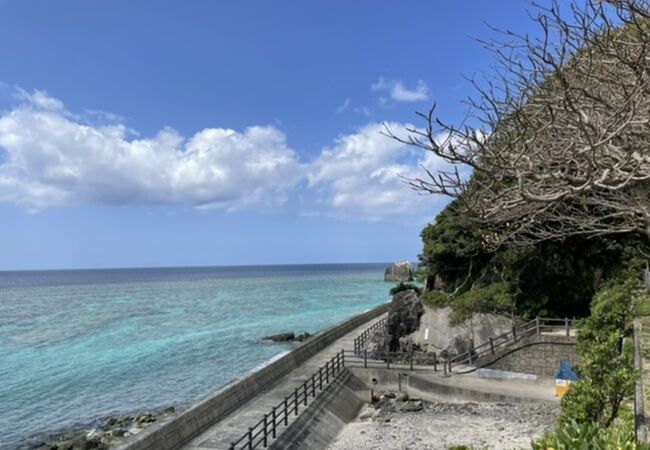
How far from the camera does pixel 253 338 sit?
39688 mm

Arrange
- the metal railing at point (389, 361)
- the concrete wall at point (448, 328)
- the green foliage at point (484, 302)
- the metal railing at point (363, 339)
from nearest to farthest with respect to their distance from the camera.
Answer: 1. the metal railing at point (389, 361)
2. the concrete wall at point (448, 328)
3. the green foliage at point (484, 302)
4. the metal railing at point (363, 339)

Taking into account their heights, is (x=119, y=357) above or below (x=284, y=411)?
below

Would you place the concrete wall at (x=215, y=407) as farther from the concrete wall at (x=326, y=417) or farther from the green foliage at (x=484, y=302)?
the green foliage at (x=484, y=302)

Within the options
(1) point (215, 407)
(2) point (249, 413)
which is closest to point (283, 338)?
(2) point (249, 413)

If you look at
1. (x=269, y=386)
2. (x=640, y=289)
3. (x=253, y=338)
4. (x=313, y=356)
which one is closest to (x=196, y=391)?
(x=313, y=356)

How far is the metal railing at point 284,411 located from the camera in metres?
11.5

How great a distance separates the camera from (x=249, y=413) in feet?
46.5

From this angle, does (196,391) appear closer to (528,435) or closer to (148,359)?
(148,359)

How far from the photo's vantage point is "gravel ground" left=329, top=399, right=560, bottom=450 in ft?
45.4

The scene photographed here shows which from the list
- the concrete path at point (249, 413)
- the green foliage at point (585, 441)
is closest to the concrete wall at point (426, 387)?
the concrete path at point (249, 413)

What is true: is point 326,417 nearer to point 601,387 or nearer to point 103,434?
point 601,387

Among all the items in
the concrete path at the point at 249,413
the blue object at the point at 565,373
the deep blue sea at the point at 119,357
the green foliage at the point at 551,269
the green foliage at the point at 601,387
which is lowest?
the deep blue sea at the point at 119,357

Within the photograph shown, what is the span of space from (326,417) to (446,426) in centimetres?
367

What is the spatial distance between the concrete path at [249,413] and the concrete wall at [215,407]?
201 mm
